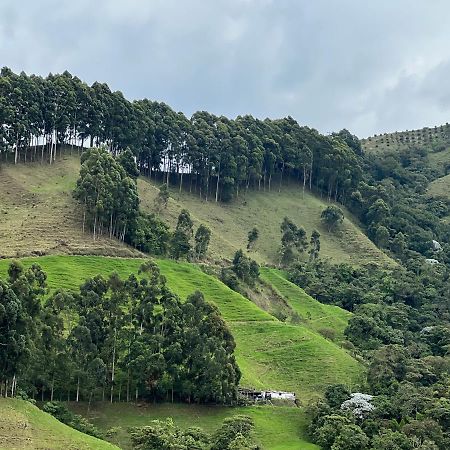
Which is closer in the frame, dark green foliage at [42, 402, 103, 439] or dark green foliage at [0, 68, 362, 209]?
dark green foliage at [42, 402, 103, 439]

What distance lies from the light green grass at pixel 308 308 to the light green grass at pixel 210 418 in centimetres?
2452

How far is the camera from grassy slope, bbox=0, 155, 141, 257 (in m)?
89.1

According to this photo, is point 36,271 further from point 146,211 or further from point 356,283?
point 356,283

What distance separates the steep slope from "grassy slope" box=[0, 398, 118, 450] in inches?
953

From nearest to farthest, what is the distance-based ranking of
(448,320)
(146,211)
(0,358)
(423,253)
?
(0,358)
(448,320)
(146,211)
(423,253)

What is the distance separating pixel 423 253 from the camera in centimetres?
13812

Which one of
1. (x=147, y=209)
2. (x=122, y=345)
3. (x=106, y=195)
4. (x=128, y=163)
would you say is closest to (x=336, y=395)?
(x=122, y=345)

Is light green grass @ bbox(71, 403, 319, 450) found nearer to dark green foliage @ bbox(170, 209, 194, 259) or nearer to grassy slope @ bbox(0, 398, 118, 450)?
grassy slope @ bbox(0, 398, 118, 450)

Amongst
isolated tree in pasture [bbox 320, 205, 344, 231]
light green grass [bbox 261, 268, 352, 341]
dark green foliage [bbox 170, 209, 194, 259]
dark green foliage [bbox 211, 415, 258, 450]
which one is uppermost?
isolated tree in pasture [bbox 320, 205, 344, 231]

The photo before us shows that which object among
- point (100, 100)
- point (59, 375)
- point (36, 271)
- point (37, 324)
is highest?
point (100, 100)

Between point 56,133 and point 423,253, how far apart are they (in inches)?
2893

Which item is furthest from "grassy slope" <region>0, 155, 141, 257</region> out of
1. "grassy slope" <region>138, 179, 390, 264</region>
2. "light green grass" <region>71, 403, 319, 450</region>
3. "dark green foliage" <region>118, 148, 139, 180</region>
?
"light green grass" <region>71, 403, 319, 450</region>

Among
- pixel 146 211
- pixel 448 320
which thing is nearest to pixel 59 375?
pixel 146 211

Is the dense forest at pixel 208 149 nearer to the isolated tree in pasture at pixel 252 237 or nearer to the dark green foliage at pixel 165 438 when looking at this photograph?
the isolated tree in pasture at pixel 252 237
